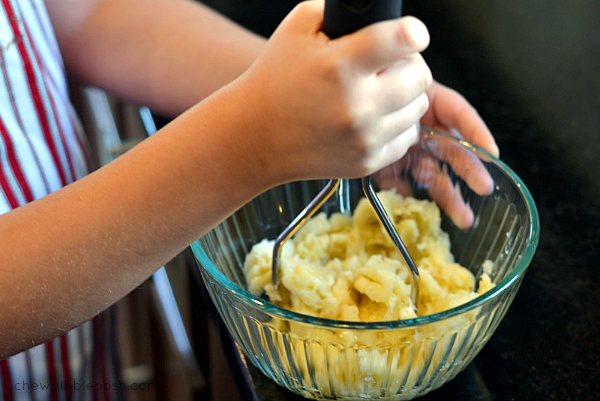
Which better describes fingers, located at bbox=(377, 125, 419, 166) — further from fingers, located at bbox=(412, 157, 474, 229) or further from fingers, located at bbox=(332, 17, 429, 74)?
fingers, located at bbox=(412, 157, 474, 229)

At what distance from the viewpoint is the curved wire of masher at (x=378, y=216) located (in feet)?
1.44

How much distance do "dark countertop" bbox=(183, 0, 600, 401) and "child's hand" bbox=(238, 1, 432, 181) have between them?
0.24 m

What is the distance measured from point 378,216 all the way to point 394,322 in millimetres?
99

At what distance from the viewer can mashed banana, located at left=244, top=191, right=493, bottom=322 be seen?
473 mm

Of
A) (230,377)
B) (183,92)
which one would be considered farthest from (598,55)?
(230,377)

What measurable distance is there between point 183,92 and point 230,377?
401 mm

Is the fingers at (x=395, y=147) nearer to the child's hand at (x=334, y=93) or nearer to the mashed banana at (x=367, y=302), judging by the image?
the child's hand at (x=334, y=93)

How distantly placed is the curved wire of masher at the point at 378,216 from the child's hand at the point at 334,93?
5 cm

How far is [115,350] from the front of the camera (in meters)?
0.57

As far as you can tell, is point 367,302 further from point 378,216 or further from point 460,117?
point 460,117

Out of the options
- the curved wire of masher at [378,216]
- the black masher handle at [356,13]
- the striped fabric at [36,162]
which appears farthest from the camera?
the striped fabric at [36,162]

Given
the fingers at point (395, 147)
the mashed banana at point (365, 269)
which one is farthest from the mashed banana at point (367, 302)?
the fingers at point (395, 147)

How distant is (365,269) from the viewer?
49cm

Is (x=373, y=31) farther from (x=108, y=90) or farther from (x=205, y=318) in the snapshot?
(x=108, y=90)
